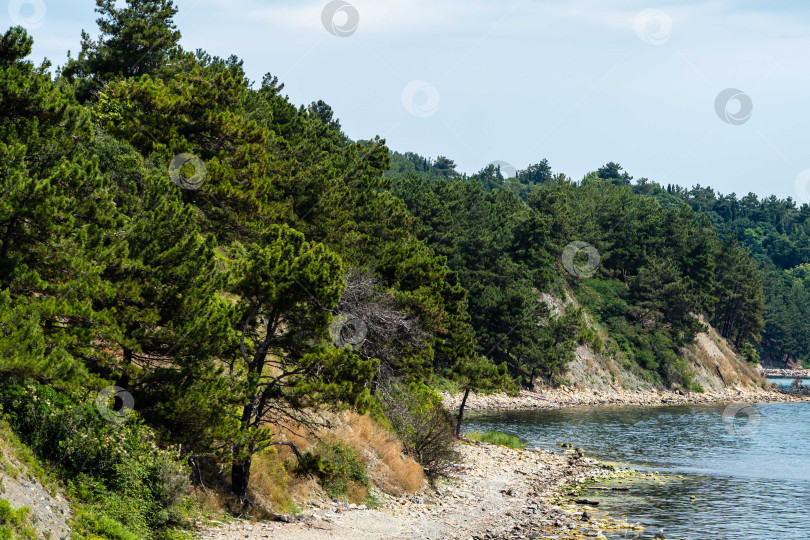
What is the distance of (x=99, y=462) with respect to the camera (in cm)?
1648

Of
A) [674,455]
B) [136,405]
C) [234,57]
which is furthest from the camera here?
[234,57]

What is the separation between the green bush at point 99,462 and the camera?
1552cm

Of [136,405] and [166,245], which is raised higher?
[166,245]

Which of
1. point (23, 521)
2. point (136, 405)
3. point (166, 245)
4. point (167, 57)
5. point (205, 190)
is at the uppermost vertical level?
point (167, 57)

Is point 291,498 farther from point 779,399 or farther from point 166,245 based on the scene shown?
point 779,399

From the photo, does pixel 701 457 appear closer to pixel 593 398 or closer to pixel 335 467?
pixel 335 467

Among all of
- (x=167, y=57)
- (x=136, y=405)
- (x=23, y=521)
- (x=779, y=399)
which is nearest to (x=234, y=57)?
(x=167, y=57)

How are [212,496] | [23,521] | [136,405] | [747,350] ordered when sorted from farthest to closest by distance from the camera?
[747,350] → [212,496] → [136,405] → [23,521]

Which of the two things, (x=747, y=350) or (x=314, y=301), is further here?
(x=747, y=350)

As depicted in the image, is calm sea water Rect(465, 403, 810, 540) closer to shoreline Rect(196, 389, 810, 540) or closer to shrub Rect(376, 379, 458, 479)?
shoreline Rect(196, 389, 810, 540)

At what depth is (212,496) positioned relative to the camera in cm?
1978

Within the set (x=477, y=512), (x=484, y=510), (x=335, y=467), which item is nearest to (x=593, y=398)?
(x=484, y=510)

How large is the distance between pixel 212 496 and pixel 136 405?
3289mm

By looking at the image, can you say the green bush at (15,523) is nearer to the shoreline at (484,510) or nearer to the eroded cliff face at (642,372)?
the shoreline at (484,510)
